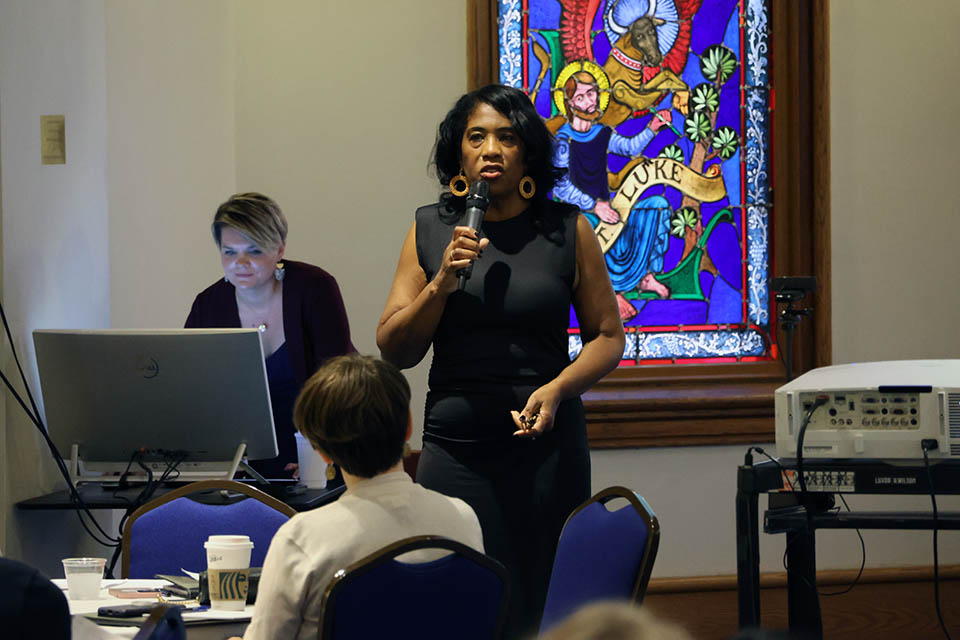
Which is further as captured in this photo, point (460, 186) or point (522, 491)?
point (460, 186)

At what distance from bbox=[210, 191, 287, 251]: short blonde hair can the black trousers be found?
1.11 m

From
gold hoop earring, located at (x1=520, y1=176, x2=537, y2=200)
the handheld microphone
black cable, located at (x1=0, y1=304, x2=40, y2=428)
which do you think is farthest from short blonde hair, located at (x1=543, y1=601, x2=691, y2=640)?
black cable, located at (x1=0, y1=304, x2=40, y2=428)

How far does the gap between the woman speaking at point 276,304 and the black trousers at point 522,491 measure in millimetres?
1004

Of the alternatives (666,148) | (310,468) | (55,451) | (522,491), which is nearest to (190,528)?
(310,468)

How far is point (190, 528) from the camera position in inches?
101

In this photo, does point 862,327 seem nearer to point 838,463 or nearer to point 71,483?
point 838,463

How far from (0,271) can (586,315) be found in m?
1.73

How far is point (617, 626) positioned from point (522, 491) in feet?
5.71

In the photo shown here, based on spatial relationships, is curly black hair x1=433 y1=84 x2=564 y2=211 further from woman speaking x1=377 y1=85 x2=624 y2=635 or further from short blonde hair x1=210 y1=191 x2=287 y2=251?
short blonde hair x1=210 y1=191 x2=287 y2=251

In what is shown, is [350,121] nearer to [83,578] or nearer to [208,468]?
[208,468]

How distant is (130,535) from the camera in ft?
8.35

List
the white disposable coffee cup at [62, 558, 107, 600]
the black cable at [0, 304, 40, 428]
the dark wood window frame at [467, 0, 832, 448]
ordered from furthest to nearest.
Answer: the dark wood window frame at [467, 0, 832, 448], the black cable at [0, 304, 40, 428], the white disposable coffee cup at [62, 558, 107, 600]

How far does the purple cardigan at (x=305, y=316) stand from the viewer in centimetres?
→ 344

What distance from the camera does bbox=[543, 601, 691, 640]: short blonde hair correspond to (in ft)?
2.36
